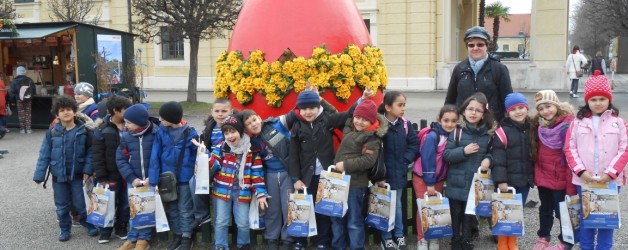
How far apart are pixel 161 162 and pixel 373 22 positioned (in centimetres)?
2103

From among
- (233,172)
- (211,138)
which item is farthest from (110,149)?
(233,172)

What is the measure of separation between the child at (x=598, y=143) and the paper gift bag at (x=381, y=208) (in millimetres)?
1545

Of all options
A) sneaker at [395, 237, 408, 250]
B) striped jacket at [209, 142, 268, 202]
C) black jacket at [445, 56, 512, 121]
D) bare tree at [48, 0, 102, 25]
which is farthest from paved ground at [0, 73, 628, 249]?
bare tree at [48, 0, 102, 25]

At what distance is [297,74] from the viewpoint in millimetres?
5590

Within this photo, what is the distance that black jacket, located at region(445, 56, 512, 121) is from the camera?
5699 mm

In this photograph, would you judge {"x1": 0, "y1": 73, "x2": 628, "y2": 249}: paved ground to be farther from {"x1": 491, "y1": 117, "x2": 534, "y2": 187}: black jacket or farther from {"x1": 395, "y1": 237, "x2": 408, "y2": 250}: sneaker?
{"x1": 491, "y1": 117, "x2": 534, "y2": 187}: black jacket

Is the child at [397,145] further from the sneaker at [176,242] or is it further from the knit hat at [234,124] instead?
the sneaker at [176,242]

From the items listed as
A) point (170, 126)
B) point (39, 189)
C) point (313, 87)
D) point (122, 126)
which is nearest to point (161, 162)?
point (170, 126)

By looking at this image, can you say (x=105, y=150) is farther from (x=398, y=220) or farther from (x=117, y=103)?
(x=398, y=220)

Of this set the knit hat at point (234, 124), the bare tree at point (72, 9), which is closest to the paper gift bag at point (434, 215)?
the knit hat at point (234, 124)

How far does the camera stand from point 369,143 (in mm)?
4910

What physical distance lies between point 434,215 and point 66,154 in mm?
3781

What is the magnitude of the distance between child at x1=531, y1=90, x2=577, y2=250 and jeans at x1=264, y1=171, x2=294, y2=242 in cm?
226

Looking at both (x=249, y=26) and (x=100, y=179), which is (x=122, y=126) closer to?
(x=100, y=179)
